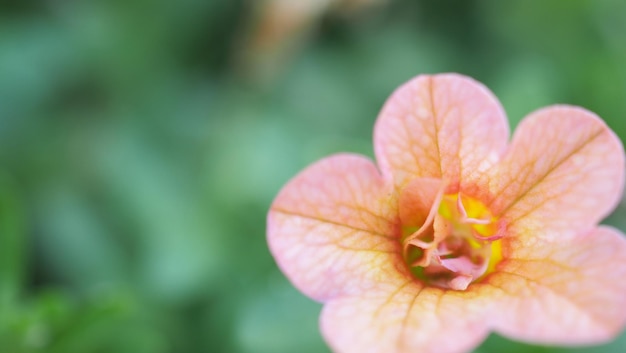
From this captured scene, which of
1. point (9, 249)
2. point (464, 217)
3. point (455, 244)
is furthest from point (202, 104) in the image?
point (464, 217)

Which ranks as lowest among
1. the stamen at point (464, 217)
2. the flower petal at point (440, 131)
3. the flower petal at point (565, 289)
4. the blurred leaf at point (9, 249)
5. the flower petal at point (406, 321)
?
the blurred leaf at point (9, 249)

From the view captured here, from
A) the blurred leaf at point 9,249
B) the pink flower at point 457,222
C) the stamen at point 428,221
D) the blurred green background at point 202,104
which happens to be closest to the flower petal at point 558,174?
the pink flower at point 457,222

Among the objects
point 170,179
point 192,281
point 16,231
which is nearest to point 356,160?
point 16,231

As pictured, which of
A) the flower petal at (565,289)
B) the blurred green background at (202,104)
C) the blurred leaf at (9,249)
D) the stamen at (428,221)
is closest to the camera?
the flower petal at (565,289)

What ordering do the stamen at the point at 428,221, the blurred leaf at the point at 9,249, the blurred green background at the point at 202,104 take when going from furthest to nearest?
the blurred green background at the point at 202,104 < the blurred leaf at the point at 9,249 < the stamen at the point at 428,221

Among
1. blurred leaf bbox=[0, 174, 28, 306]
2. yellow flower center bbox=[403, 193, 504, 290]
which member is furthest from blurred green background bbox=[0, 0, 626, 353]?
yellow flower center bbox=[403, 193, 504, 290]

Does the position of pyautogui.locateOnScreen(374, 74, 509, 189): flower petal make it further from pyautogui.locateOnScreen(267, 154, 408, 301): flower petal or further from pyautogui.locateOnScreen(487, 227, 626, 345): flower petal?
pyautogui.locateOnScreen(487, 227, 626, 345): flower petal

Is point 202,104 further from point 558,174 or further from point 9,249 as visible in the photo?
point 558,174

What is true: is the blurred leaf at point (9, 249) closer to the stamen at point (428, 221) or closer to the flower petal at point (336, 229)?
the flower petal at point (336, 229)
